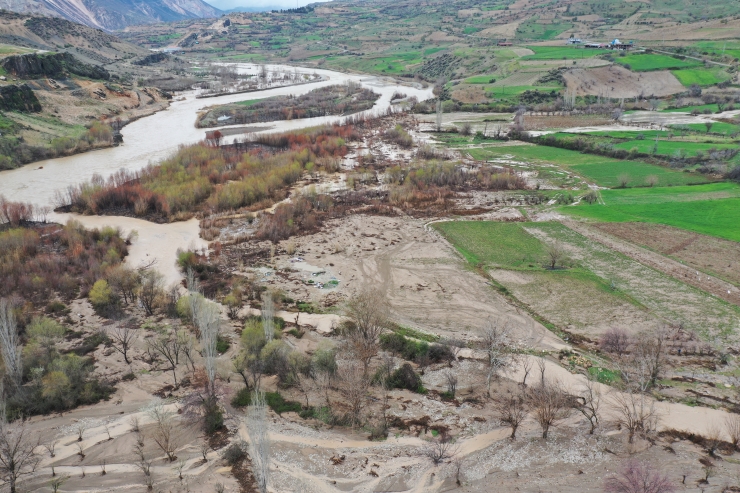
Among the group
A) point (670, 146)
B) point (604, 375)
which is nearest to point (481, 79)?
point (670, 146)

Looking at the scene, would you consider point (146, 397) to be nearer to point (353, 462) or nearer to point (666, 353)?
point (353, 462)

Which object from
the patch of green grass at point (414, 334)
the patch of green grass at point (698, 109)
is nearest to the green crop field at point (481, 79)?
the patch of green grass at point (698, 109)

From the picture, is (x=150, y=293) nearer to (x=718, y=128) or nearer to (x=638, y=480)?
(x=638, y=480)

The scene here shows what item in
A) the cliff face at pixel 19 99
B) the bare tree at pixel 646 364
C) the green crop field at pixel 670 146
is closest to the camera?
the bare tree at pixel 646 364

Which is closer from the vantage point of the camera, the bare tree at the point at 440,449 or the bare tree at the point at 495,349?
the bare tree at the point at 440,449

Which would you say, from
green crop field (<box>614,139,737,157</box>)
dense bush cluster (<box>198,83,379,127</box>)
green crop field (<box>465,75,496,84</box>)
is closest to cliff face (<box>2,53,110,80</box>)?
dense bush cluster (<box>198,83,379,127</box>)

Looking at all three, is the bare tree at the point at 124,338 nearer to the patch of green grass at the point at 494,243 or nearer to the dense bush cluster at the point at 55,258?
the dense bush cluster at the point at 55,258
